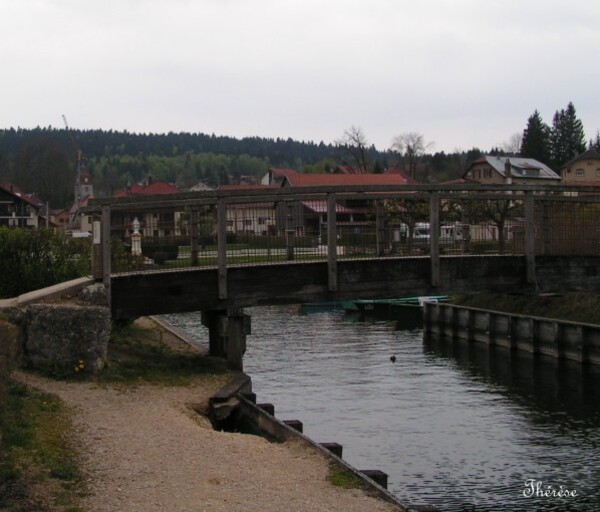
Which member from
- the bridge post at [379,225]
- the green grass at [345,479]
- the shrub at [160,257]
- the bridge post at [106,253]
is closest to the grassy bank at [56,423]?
the bridge post at [106,253]

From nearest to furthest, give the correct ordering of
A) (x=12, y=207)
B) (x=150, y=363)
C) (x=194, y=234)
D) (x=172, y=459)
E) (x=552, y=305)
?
(x=172, y=459) → (x=150, y=363) → (x=194, y=234) → (x=552, y=305) → (x=12, y=207)

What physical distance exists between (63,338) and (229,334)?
19.3 ft

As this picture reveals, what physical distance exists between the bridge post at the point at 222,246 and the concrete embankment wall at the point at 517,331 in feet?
65.2

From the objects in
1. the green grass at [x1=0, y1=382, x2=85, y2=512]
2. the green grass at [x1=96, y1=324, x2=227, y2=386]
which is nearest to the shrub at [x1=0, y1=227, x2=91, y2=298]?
the green grass at [x1=96, y1=324, x2=227, y2=386]

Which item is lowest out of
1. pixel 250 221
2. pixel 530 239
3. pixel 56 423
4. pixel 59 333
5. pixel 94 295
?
pixel 56 423

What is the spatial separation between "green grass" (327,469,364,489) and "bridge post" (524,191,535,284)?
1439 cm

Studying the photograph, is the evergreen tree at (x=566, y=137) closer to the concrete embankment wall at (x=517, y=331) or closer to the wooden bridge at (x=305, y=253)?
the concrete embankment wall at (x=517, y=331)

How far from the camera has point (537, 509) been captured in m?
19.0

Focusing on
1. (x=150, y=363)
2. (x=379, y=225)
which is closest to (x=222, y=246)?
(x=150, y=363)

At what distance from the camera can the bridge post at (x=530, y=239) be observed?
28.2m

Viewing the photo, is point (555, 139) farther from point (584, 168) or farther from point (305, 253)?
point (305, 253)

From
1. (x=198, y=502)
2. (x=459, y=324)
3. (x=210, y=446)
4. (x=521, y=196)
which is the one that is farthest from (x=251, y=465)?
(x=459, y=324)

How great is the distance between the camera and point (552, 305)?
46656mm

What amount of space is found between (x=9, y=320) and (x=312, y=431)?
9.02 meters
